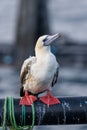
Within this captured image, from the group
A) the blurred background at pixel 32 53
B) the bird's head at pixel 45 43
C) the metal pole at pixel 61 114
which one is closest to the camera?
the metal pole at pixel 61 114

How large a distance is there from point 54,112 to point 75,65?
49.6 feet

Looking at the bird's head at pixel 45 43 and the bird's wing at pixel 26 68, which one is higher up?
the bird's head at pixel 45 43

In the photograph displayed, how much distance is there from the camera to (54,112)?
4.13 meters

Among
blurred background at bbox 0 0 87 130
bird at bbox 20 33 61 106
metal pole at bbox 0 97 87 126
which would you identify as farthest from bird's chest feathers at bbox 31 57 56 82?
blurred background at bbox 0 0 87 130

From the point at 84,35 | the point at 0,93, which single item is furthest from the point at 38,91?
the point at 84,35

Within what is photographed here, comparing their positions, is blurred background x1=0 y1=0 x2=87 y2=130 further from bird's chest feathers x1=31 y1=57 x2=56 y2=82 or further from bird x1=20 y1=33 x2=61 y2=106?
bird's chest feathers x1=31 y1=57 x2=56 y2=82

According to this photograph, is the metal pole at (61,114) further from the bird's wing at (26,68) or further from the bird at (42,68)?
the bird's wing at (26,68)

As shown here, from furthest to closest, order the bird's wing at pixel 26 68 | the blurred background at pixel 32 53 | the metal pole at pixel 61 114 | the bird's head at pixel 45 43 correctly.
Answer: the blurred background at pixel 32 53, the bird's wing at pixel 26 68, the bird's head at pixel 45 43, the metal pole at pixel 61 114

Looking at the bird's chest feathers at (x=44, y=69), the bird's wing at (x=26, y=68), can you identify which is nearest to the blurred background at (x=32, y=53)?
the bird's wing at (x=26, y=68)

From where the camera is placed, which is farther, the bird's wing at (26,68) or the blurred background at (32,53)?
the blurred background at (32,53)

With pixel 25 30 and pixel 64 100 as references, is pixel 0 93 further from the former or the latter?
pixel 64 100

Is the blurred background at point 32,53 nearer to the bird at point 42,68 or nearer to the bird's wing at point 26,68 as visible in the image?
the bird's wing at point 26,68

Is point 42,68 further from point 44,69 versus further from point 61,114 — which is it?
point 61,114

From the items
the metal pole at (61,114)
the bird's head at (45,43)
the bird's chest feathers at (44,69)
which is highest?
the bird's head at (45,43)
